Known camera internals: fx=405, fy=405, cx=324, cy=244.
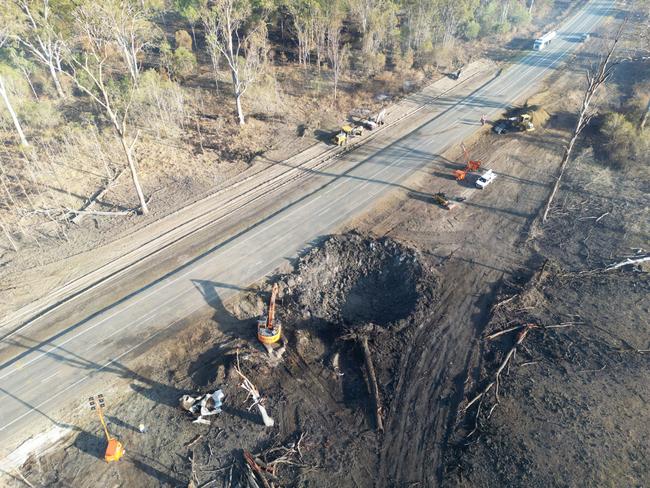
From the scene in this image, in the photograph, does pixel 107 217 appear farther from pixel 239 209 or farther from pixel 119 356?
pixel 119 356

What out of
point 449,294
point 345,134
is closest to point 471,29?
point 345,134

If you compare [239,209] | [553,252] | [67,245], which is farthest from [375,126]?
[67,245]

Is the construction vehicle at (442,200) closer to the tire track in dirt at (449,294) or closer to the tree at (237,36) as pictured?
the tire track in dirt at (449,294)

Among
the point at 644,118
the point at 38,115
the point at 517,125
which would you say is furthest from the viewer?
the point at 517,125

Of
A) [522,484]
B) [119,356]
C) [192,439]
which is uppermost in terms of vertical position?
[119,356]

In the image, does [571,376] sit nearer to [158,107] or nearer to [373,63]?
[158,107]

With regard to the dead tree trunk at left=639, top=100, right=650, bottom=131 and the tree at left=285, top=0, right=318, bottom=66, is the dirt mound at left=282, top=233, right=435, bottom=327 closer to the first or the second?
the dead tree trunk at left=639, top=100, right=650, bottom=131
